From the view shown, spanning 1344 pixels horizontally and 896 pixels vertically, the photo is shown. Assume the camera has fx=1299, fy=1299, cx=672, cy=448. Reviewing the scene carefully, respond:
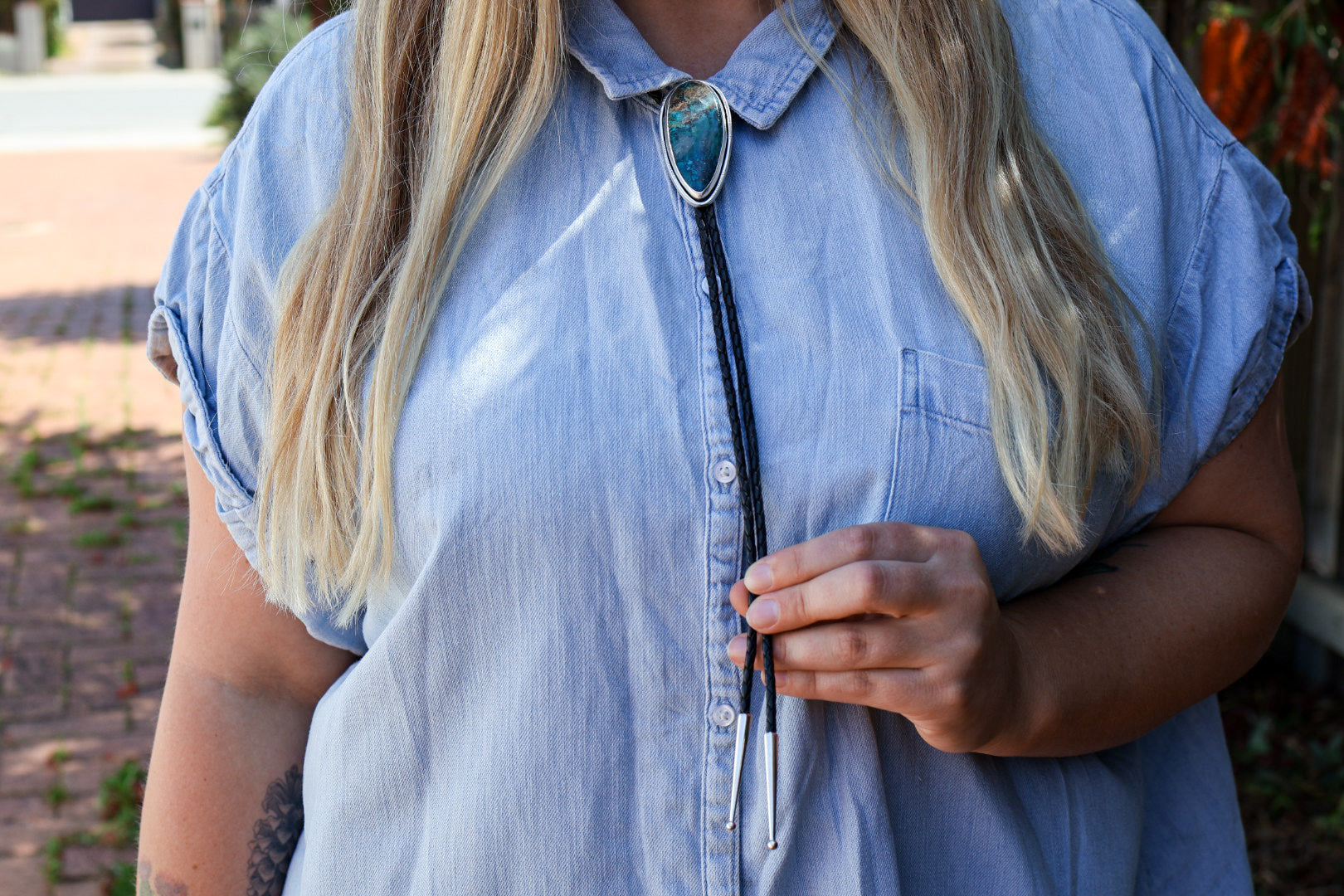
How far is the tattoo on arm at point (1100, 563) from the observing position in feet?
4.43

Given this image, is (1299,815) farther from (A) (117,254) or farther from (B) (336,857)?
(A) (117,254)

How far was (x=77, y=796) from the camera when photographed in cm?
433

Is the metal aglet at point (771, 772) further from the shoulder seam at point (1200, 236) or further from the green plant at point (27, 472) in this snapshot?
the green plant at point (27, 472)

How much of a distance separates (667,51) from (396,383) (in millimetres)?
450

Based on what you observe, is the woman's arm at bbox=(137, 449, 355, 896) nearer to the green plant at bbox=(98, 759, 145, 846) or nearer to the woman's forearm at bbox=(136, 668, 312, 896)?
the woman's forearm at bbox=(136, 668, 312, 896)

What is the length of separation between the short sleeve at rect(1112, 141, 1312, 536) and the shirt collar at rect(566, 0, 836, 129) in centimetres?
44

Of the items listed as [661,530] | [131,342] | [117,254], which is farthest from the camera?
[117,254]

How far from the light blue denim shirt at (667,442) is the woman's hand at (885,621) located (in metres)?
0.06

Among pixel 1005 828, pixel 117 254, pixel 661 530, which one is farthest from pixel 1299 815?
pixel 117 254

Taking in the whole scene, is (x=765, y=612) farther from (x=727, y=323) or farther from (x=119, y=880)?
(x=119, y=880)

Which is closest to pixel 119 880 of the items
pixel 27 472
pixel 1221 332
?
pixel 1221 332

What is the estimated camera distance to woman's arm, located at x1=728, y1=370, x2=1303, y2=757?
1.07 meters

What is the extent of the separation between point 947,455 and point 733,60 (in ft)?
1.48

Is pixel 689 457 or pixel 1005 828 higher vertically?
pixel 689 457
